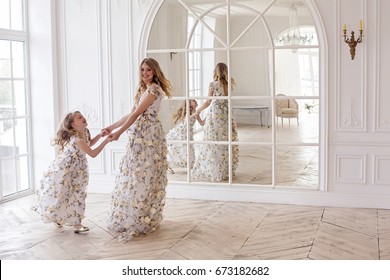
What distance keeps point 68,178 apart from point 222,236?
1475 millimetres

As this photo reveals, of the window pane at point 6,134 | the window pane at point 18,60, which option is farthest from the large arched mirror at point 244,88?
the window pane at point 6,134

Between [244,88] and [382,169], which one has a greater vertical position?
[244,88]

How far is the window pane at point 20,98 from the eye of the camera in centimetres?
672

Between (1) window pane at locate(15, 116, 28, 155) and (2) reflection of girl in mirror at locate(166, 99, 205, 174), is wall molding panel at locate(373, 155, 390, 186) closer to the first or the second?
(2) reflection of girl in mirror at locate(166, 99, 205, 174)

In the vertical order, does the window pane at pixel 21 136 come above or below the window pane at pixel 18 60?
below

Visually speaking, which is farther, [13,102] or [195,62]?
[13,102]

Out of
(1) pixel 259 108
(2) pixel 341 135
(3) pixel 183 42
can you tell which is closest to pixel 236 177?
(1) pixel 259 108

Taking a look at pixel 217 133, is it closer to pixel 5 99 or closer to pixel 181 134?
pixel 181 134

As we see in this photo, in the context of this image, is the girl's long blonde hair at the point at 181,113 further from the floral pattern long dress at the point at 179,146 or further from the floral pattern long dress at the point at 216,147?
the floral pattern long dress at the point at 216,147

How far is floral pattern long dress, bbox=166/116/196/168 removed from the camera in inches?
255

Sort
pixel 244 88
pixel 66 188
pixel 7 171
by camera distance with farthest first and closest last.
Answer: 1. pixel 7 171
2. pixel 244 88
3. pixel 66 188

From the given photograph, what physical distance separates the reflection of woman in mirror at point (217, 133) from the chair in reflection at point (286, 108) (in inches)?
20.9

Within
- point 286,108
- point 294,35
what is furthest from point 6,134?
point 294,35

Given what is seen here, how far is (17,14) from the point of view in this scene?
6734 mm
